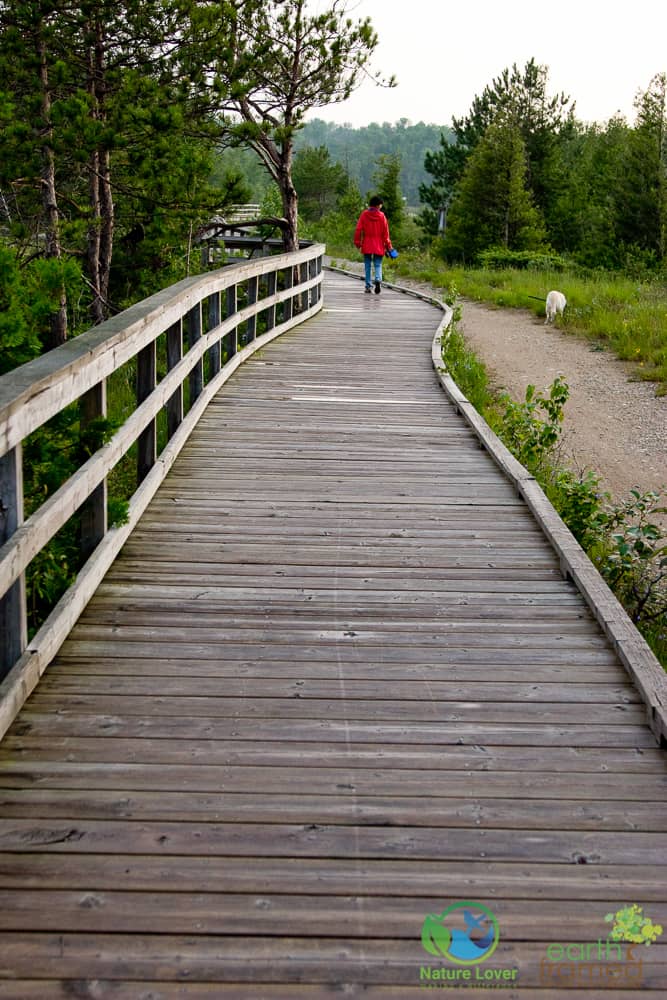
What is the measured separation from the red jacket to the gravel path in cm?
229

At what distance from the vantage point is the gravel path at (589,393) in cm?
1123

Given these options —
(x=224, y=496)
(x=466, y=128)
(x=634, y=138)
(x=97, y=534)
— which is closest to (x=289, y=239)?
(x=224, y=496)

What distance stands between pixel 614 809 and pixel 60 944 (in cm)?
155

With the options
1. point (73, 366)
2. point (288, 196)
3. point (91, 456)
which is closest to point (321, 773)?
point (73, 366)

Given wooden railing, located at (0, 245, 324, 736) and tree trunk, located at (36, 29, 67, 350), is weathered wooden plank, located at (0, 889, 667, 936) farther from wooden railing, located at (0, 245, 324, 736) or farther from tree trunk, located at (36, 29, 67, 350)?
tree trunk, located at (36, 29, 67, 350)

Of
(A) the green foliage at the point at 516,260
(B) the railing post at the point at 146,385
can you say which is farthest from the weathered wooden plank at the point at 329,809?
(A) the green foliage at the point at 516,260

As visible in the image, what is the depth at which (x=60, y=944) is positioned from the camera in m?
2.37

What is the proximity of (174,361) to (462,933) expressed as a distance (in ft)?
15.9

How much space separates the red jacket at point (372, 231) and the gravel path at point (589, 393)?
90.0 inches

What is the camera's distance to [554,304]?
66.9ft

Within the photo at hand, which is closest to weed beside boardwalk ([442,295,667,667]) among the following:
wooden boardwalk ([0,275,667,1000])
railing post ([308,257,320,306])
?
wooden boardwalk ([0,275,667,1000])

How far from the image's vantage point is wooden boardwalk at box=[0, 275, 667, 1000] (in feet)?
7.83

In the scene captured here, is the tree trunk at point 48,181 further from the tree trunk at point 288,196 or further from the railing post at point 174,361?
the railing post at point 174,361

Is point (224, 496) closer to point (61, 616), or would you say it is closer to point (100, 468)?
point (100, 468)
